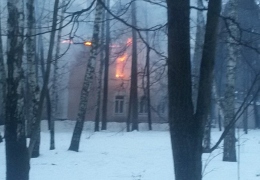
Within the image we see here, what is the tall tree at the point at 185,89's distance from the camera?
222 inches

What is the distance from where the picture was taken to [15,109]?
10.1 m

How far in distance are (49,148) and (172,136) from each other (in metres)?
17.9

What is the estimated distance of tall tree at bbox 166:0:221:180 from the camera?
222 inches

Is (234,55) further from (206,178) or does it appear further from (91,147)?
(91,147)

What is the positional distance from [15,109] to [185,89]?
5.07 m

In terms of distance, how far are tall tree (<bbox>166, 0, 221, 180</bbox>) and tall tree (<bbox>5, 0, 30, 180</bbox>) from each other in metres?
4.52

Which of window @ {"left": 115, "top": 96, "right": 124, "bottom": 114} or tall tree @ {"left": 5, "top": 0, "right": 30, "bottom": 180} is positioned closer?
tall tree @ {"left": 5, "top": 0, "right": 30, "bottom": 180}

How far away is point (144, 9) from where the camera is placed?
36.8 m

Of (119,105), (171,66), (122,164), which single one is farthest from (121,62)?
(119,105)

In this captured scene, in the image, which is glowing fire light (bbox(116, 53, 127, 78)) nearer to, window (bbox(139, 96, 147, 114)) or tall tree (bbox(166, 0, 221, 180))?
window (bbox(139, 96, 147, 114))

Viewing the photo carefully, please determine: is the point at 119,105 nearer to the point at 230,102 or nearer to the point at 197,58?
the point at 230,102

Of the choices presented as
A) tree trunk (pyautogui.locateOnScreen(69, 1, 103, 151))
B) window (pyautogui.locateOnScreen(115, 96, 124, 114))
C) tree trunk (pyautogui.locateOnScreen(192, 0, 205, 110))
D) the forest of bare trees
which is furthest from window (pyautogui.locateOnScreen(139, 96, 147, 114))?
tree trunk (pyautogui.locateOnScreen(69, 1, 103, 151))

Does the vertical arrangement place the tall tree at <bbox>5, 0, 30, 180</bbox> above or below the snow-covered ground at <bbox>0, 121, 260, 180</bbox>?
above

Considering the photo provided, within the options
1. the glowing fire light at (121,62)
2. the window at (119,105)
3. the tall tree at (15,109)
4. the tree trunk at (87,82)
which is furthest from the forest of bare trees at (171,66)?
the window at (119,105)
